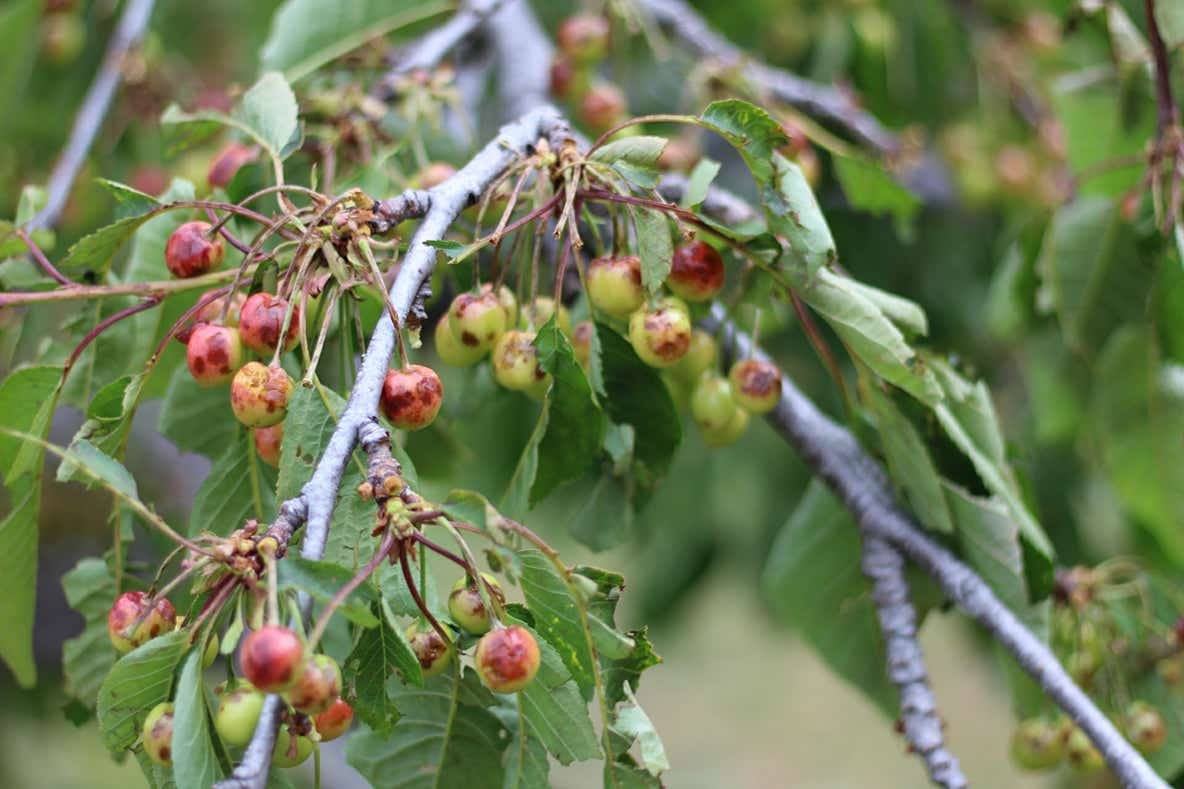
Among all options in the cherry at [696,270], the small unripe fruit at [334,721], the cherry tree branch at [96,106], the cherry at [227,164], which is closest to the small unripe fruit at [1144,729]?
the cherry at [696,270]

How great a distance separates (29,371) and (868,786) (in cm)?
544

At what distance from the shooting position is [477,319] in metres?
1.01

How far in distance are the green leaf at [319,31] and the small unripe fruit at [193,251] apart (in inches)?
17.8

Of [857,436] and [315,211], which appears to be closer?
[315,211]

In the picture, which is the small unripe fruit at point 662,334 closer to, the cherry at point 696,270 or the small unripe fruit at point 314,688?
the cherry at point 696,270

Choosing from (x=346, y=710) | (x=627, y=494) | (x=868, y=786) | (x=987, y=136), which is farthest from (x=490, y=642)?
(x=868, y=786)

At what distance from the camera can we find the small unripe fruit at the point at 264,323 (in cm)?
86

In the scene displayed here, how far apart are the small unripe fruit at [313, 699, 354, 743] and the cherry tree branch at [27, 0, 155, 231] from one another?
0.93 m

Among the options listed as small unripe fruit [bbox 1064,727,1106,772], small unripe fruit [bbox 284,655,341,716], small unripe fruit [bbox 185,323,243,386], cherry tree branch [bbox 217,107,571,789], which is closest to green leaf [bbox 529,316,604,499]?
cherry tree branch [bbox 217,107,571,789]

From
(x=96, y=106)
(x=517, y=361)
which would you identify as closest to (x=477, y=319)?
(x=517, y=361)

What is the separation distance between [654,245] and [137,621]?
50cm

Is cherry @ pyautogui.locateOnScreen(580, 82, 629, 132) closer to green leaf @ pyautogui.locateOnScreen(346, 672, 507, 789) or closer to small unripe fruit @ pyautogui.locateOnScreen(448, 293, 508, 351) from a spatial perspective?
small unripe fruit @ pyautogui.locateOnScreen(448, 293, 508, 351)

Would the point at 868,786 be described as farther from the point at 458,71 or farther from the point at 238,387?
the point at 238,387

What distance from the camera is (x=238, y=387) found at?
0.84 metres
